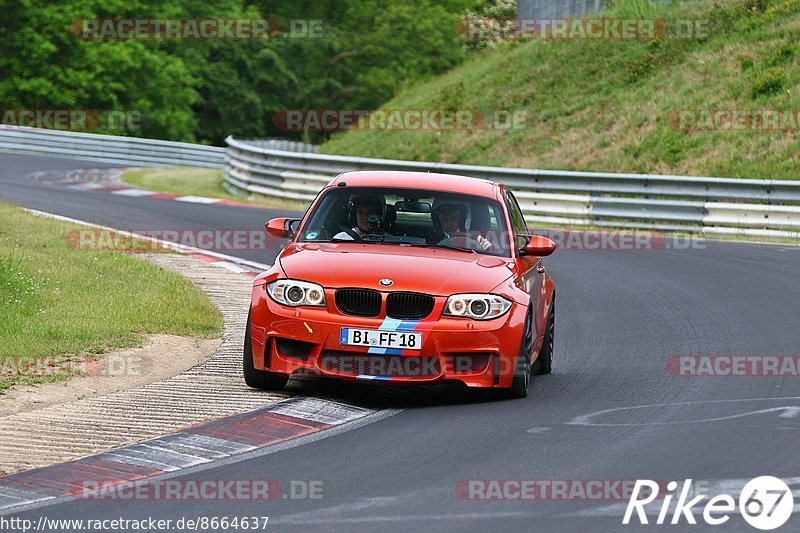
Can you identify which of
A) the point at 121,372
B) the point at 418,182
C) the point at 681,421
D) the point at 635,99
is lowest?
the point at 121,372

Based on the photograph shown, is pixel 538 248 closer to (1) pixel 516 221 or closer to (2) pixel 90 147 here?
(1) pixel 516 221

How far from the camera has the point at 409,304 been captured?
29.3 feet

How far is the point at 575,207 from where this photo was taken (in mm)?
25188

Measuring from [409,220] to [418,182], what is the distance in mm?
392

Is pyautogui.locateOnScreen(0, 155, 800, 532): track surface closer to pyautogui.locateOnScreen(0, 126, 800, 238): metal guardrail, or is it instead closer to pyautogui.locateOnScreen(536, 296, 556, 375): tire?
pyautogui.locateOnScreen(536, 296, 556, 375): tire

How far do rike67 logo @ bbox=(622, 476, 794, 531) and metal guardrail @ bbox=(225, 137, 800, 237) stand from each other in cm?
1668

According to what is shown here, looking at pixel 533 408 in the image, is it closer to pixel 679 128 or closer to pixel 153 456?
pixel 153 456

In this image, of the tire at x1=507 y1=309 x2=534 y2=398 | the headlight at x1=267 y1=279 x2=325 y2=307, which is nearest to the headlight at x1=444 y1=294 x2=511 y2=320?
the tire at x1=507 y1=309 x2=534 y2=398

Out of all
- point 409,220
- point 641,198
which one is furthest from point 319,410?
point 641,198

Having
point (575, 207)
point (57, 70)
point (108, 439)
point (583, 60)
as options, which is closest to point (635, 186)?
point (575, 207)

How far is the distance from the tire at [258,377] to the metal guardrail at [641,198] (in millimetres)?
15237

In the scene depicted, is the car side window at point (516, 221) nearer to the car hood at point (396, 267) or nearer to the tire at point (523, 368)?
the car hood at point (396, 267)

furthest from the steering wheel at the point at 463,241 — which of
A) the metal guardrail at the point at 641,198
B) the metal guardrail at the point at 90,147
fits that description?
the metal guardrail at the point at 90,147

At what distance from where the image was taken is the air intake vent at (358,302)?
8906 mm
